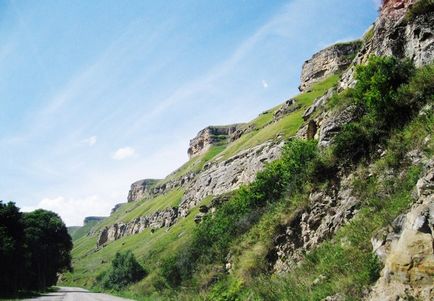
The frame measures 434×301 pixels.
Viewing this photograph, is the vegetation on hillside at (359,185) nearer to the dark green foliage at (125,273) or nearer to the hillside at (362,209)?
the hillside at (362,209)

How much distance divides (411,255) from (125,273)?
225 ft

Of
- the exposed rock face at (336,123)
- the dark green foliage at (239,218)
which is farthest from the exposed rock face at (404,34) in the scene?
the dark green foliage at (239,218)

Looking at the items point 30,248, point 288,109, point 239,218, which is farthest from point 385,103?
point 288,109

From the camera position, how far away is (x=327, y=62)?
147m

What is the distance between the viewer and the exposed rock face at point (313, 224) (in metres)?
16.3

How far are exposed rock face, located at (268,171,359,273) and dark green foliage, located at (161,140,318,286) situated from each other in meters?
2.30

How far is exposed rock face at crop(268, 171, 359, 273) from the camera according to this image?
16.3 meters

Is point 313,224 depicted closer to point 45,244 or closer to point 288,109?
point 45,244

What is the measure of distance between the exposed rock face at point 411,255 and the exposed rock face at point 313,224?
5832mm

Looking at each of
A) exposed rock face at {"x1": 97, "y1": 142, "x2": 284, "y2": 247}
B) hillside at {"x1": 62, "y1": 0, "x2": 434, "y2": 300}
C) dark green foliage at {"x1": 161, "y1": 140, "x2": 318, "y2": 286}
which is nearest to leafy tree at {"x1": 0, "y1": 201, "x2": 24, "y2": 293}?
dark green foliage at {"x1": 161, "y1": 140, "x2": 318, "y2": 286}

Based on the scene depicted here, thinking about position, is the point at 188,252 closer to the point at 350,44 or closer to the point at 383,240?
the point at 383,240

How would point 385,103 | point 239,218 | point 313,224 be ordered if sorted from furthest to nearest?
point 239,218
point 313,224
point 385,103

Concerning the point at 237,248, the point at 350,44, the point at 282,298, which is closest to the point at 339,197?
the point at 282,298

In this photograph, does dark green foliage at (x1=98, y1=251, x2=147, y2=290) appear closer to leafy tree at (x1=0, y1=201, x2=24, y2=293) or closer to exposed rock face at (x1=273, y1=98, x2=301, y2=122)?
leafy tree at (x1=0, y1=201, x2=24, y2=293)
